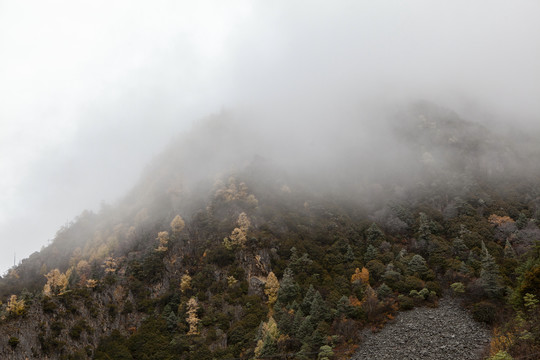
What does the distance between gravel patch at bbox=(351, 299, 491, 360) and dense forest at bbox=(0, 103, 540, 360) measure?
1.65m

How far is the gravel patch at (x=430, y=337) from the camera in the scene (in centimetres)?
4203

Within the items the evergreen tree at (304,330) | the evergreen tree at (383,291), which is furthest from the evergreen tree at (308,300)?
the evergreen tree at (383,291)

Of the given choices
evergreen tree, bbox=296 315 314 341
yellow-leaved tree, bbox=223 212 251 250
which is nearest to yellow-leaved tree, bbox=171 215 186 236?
yellow-leaved tree, bbox=223 212 251 250

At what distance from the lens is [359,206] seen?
103 m

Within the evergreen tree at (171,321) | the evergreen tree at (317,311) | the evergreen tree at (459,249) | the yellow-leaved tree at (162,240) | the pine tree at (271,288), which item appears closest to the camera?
the evergreen tree at (317,311)

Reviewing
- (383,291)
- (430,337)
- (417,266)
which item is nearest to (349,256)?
(417,266)

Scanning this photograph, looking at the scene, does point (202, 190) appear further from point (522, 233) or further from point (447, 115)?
point (447, 115)

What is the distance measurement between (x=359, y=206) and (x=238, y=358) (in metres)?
61.7

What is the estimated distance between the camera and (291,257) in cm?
7619

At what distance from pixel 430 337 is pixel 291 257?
34.8m

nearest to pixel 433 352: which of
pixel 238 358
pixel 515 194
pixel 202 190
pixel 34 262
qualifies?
pixel 238 358

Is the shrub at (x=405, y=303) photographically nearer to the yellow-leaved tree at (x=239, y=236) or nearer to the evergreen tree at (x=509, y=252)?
the evergreen tree at (x=509, y=252)

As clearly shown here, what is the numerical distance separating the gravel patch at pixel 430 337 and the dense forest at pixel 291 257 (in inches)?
64.9

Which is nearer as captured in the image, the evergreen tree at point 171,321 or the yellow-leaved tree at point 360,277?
the yellow-leaved tree at point 360,277
